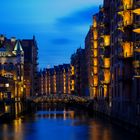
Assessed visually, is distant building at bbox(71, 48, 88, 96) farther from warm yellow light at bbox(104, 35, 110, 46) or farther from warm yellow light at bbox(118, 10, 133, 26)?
warm yellow light at bbox(118, 10, 133, 26)

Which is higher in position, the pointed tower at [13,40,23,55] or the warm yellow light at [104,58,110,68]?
the pointed tower at [13,40,23,55]

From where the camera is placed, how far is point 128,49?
231ft

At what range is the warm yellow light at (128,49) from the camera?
229ft

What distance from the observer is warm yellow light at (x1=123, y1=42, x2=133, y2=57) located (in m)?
69.8

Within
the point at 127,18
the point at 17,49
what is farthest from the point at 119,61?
the point at 17,49

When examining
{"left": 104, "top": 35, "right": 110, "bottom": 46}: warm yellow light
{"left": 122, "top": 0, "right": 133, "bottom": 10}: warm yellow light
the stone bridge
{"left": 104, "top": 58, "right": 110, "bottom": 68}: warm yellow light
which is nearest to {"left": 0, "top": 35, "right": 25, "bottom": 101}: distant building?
the stone bridge

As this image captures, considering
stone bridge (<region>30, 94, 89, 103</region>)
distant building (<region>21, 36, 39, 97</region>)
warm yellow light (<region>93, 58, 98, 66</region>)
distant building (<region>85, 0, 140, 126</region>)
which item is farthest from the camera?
distant building (<region>21, 36, 39, 97</region>)

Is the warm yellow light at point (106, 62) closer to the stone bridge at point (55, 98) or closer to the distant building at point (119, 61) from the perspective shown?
the distant building at point (119, 61)

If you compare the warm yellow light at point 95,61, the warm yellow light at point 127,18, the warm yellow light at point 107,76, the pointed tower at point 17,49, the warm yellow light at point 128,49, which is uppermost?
the pointed tower at point 17,49

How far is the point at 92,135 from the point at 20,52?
287 feet

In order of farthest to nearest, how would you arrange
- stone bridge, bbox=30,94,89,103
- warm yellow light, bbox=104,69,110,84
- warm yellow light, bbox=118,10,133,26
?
stone bridge, bbox=30,94,89,103, warm yellow light, bbox=104,69,110,84, warm yellow light, bbox=118,10,133,26

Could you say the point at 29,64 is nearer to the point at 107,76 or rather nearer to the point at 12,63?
the point at 12,63

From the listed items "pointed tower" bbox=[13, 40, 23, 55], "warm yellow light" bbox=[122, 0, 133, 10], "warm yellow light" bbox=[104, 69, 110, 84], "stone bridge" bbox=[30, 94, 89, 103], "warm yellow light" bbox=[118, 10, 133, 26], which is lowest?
"stone bridge" bbox=[30, 94, 89, 103]

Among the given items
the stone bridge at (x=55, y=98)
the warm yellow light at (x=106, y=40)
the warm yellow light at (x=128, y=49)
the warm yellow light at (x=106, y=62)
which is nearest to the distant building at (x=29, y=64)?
the stone bridge at (x=55, y=98)
